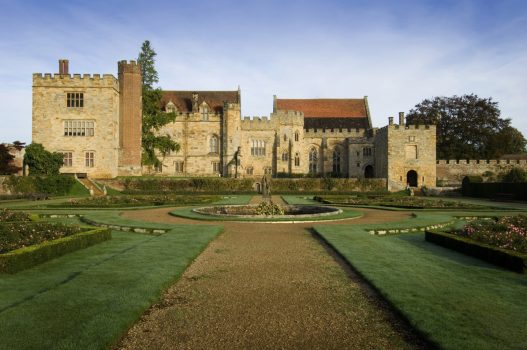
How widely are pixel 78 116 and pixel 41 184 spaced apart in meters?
9.49

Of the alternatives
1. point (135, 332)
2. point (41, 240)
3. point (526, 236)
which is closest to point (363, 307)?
point (135, 332)

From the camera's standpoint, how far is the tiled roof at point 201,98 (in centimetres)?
5491

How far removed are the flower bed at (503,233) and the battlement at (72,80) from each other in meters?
37.8

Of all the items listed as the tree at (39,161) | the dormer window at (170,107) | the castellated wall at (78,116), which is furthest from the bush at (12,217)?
the dormer window at (170,107)

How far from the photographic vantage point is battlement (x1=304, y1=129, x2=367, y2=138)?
5838 centimetres

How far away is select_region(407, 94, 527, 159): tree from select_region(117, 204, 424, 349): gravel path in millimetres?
57209

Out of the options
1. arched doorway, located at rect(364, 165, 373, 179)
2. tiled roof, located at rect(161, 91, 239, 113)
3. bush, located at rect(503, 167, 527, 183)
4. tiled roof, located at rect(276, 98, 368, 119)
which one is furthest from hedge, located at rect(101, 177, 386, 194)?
tiled roof, located at rect(276, 98, 368, 119)

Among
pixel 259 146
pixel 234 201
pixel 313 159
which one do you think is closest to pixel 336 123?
pixel 313 159

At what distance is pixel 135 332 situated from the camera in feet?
18.5

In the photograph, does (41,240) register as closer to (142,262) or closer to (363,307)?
(142,262)

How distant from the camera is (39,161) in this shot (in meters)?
38.1

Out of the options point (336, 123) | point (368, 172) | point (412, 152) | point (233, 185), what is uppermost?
point (336, 123)

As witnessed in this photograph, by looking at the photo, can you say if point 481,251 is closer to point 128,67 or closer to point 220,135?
point 128,67

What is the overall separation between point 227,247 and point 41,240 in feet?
15.4
